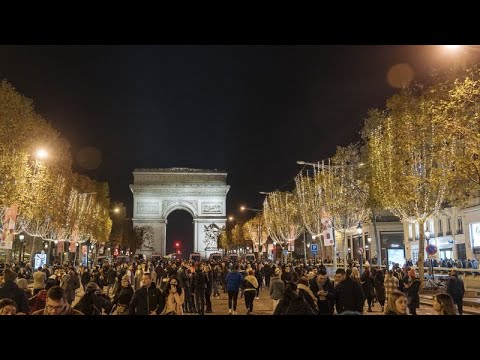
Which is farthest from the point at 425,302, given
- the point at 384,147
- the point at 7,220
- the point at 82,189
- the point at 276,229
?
the point at 276,229

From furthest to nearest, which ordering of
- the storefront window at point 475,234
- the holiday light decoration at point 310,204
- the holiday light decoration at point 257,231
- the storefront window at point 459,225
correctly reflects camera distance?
the holiday light decoration at point 257,231 → the holiday light decoration at point 310,204 → the storefront window at point 459,225 → the storefront window at point 475,234

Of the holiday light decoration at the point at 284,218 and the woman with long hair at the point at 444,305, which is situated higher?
the holiday light decoration at the point at 284,218

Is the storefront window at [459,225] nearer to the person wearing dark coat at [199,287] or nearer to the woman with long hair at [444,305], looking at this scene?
the person wearing dark coat at [199,287]

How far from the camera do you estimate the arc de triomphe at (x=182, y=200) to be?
111500 mm

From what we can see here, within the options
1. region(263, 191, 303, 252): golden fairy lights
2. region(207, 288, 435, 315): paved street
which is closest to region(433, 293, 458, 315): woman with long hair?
region(207, 288, 435, 315): paved street

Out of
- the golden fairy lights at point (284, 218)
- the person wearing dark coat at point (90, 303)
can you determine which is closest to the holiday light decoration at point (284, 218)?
the golden fairy lights at point (284, 218)

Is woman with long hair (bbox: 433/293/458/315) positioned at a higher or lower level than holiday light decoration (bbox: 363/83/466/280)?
lower

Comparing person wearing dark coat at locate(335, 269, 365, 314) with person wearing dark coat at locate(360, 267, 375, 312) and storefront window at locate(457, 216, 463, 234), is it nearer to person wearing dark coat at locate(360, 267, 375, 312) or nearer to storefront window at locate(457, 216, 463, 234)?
person wearing dark coat at locate(360, 267, 375, 312)

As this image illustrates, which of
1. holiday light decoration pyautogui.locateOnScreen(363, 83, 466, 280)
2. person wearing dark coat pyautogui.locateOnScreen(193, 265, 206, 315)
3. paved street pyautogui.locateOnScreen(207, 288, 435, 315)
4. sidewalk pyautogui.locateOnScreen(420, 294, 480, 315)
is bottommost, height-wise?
paved street pyautogui.locateOnScreen(207, 288, 435, 315)

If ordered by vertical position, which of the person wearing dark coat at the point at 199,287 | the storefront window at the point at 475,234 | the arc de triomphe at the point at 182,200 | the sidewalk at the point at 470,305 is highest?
the arc de triomphe at the point at 182,200

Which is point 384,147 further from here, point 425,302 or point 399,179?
point 425,302

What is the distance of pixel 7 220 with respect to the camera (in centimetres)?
2669

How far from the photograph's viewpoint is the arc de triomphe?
112m

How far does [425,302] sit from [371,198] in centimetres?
1747
